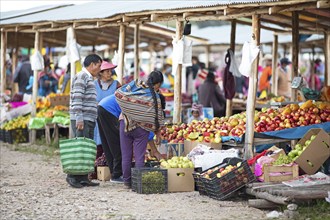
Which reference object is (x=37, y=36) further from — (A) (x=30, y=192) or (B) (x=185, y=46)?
(A) (x=30, y=192)

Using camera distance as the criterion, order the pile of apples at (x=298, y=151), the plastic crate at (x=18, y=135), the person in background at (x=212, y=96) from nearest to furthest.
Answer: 1. the pile of apples at (x=298, y=151)
2. the person in background at (x=212, y=96)
3. the plastic crate at (x=18, y=135)

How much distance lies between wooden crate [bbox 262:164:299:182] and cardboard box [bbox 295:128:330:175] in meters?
0.30

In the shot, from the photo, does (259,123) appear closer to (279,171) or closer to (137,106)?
(279,171)

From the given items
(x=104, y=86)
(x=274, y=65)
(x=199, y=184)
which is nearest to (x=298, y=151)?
(x=199, y=184)

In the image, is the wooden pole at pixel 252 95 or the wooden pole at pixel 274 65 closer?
the wooden pole at pixel 252 95

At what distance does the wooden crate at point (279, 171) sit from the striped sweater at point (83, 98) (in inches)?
105

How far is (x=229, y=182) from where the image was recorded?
9422 mm

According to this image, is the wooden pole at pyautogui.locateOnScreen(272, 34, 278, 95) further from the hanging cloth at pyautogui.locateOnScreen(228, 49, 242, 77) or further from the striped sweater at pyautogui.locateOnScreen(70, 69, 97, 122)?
the striped sweater at pyautogui.locateOnScreen(70, 69, 97, 122)

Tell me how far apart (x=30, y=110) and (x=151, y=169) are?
29.2 feet

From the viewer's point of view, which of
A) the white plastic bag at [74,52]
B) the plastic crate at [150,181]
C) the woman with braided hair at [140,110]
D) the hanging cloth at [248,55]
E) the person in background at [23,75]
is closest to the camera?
the plastic crate at [150,181]

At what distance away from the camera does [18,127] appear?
17641 millimetres

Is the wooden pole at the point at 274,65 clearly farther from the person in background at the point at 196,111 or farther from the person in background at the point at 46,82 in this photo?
the person in background at the point at 46,82

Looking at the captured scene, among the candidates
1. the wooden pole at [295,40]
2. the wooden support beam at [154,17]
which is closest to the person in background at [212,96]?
the wooden pole at [295,40]

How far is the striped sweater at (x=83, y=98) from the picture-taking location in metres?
10.5
